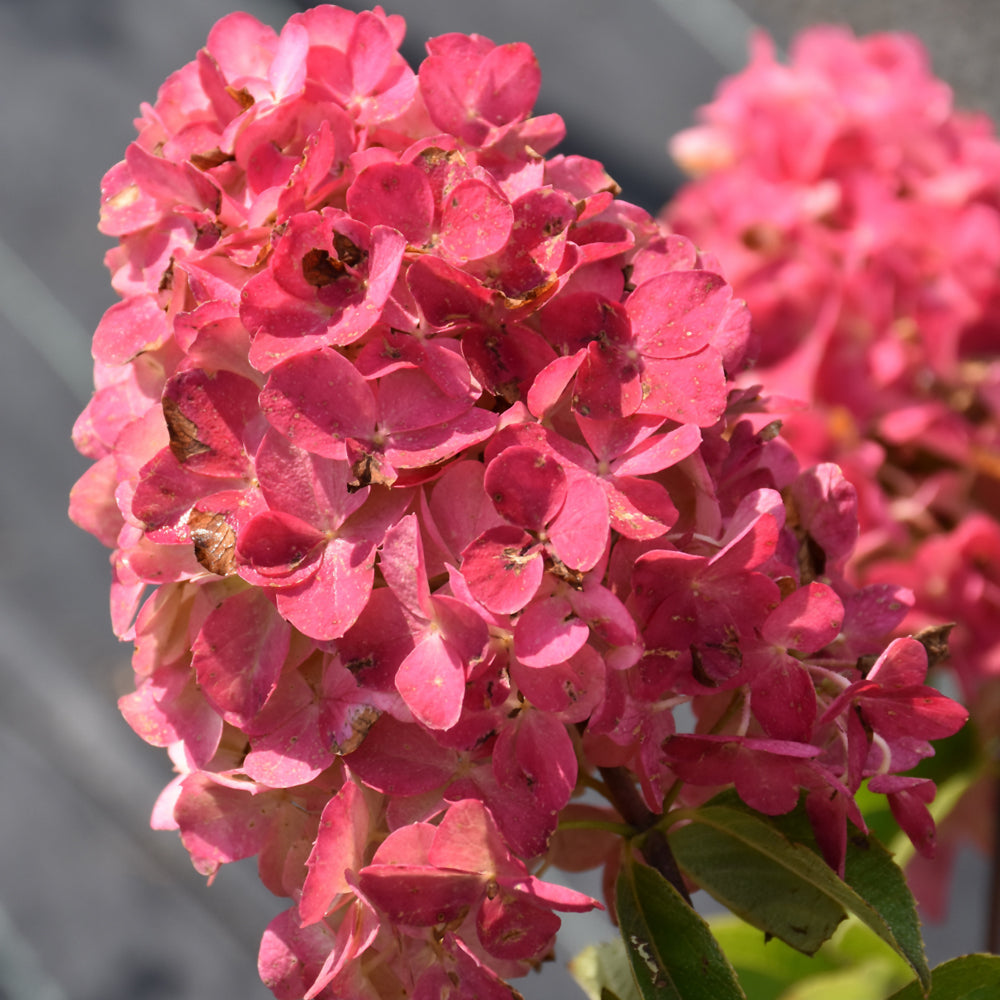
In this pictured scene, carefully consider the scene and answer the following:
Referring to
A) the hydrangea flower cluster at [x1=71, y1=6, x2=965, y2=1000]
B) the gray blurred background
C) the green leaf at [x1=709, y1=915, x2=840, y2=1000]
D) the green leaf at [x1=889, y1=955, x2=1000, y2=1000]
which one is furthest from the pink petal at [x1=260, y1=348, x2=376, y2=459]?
the gray blurred background

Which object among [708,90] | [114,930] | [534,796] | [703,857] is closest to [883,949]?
[703,857]

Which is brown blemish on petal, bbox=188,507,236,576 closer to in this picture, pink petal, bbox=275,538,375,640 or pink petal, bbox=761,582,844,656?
pink petal, bbox=275,538,375,640

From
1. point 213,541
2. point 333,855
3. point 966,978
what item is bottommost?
point 966,978

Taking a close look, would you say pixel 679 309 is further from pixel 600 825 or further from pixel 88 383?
pixel 88 383

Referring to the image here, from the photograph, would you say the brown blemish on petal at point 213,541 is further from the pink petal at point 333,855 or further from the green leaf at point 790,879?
the green leaf at point 790,879

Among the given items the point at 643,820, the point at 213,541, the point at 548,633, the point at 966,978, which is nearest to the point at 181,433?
the point at 213,541

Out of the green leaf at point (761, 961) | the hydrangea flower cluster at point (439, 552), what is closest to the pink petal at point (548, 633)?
the hydrangea flower cluster at point (439, 552)

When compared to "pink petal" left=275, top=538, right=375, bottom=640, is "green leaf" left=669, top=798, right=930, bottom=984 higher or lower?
lower
